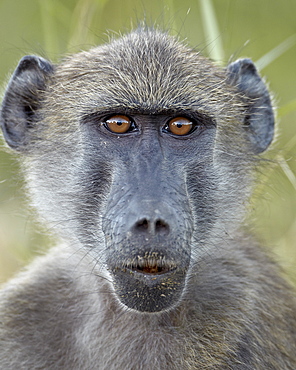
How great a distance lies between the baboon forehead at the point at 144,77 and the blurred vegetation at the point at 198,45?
64 centimetres

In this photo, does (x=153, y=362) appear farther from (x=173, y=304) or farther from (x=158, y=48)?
(x=158, y=48)

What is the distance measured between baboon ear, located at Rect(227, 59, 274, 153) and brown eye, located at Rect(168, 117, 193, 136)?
0.67m

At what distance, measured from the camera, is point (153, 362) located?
4.43 metres

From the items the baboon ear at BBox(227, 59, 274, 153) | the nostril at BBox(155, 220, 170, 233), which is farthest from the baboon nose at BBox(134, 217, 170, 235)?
the baboon ear at BBox(227, 59, 274, 153)

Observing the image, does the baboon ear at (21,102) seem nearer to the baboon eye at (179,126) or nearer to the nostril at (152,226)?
the baboon eye at (179,126)

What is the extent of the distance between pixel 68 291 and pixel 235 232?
1427 mm

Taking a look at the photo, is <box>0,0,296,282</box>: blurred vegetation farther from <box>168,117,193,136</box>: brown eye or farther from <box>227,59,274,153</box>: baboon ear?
<box>168,117,193,136</box>: brown eye

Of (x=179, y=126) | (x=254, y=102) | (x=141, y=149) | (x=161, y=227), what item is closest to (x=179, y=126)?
(x=179, y=126)

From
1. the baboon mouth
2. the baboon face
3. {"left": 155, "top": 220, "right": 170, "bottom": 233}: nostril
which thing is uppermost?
the baboon face

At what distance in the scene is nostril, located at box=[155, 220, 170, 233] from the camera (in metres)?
3.88

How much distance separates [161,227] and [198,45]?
7.59ft

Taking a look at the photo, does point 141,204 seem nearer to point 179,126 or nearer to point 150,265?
point 150,265

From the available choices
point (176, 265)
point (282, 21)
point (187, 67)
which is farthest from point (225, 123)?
point (282, 21)

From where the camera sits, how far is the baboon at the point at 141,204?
4.27m
